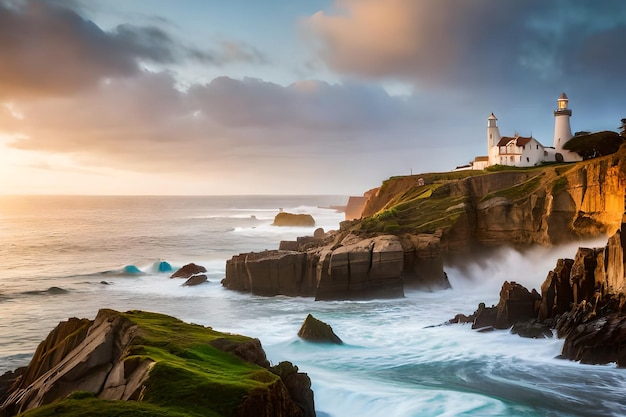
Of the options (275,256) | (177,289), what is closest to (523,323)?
(275,256)

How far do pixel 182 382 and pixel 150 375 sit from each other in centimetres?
88

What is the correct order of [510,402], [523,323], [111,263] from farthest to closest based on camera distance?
[111,263] < [523,323] < [510,402]

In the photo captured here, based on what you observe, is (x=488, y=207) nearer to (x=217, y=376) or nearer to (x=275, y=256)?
(x=275, y=256)

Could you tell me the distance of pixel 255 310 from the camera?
39.7 m

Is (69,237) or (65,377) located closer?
(65,377)

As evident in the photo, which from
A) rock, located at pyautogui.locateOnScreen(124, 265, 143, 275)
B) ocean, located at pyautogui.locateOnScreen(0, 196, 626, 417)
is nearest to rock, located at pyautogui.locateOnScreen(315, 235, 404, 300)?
ocean, located at pyautogui.locateOnScreen(0, 196, 626, 417)

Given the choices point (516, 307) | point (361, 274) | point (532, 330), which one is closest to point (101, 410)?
point (532, 330)

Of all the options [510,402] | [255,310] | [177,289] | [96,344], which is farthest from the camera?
[177,289]

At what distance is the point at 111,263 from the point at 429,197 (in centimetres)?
3943

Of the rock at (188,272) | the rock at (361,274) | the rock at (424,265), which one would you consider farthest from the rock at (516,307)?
the rock at (188,272)

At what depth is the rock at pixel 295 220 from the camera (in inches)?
4835

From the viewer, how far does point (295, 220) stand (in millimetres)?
124688

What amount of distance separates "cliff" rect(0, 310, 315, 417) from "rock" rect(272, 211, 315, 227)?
3973 inches

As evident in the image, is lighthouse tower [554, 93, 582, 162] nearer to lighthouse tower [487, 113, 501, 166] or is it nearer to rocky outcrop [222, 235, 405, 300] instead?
lighthouse tower [487, 113, 501, 166]
